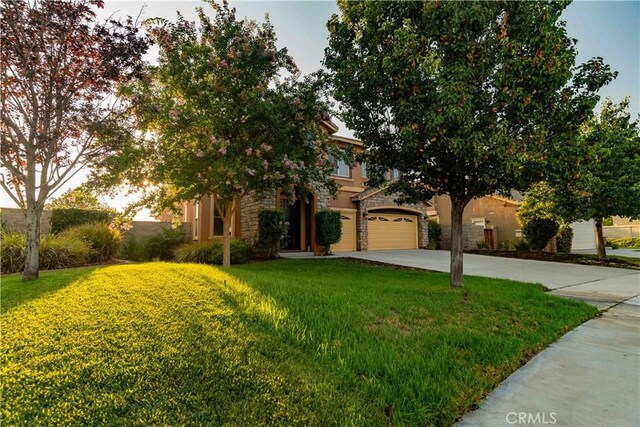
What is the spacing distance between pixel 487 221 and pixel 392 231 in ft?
31.0

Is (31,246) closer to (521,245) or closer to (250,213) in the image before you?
(250,213)

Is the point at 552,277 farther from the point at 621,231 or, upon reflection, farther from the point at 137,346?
the point at 621,231

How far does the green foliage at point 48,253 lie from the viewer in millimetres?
8305

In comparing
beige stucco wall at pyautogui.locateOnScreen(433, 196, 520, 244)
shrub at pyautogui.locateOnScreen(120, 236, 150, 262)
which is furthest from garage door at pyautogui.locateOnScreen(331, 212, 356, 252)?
beige stucco wall at pyautogui.locateOnScreen(433, 196, 520, 244)

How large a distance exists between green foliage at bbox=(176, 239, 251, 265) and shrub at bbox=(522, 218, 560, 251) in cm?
1494

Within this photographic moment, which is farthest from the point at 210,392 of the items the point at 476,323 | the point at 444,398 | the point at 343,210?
the point at 343,210

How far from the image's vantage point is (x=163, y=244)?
13.7m

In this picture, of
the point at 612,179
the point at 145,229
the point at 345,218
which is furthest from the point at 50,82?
the point at 612,179

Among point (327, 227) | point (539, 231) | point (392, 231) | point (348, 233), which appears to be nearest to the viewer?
point (327, 227)

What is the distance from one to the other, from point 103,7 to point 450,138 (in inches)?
289

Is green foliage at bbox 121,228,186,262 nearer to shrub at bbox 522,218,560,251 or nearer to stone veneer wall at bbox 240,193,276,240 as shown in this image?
stone veneer wall at bbox 240,193,276,240

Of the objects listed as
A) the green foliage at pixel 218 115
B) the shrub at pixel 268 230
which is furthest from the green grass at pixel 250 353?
the shrub at pixel 268 230

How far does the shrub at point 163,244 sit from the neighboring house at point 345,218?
64.5 inches

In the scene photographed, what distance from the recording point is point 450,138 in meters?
5.84
